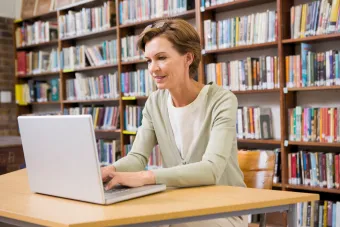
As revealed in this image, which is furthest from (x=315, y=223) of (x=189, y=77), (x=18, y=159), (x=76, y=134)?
(x=76, y=134)

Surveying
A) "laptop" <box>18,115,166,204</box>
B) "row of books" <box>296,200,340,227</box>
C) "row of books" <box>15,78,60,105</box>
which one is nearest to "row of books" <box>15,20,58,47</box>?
"row of books" <box>15,78,60,105</box>

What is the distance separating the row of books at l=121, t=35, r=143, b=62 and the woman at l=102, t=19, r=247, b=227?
274 centimetres

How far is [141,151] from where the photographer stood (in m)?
1.87

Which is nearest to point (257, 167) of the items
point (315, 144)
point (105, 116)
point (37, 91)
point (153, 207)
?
point (153, 207)

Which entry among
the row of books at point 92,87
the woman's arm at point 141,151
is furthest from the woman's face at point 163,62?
the row of books at point 92,87

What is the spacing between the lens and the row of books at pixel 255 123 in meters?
3.67

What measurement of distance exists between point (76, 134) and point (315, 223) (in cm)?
258

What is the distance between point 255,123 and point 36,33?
3305mm

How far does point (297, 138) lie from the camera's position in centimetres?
343

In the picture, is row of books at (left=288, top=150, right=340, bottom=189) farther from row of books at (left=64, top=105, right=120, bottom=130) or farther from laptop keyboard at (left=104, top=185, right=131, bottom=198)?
laptop keyboard at (left=104, top=185, right=131, bottom=198)

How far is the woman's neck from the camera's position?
1.84 m

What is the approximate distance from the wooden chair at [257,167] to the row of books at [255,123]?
171 centimetres

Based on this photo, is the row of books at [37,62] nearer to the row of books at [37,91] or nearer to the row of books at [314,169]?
the row of books at [37,91]

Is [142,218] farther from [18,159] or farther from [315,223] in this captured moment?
[18,159]
